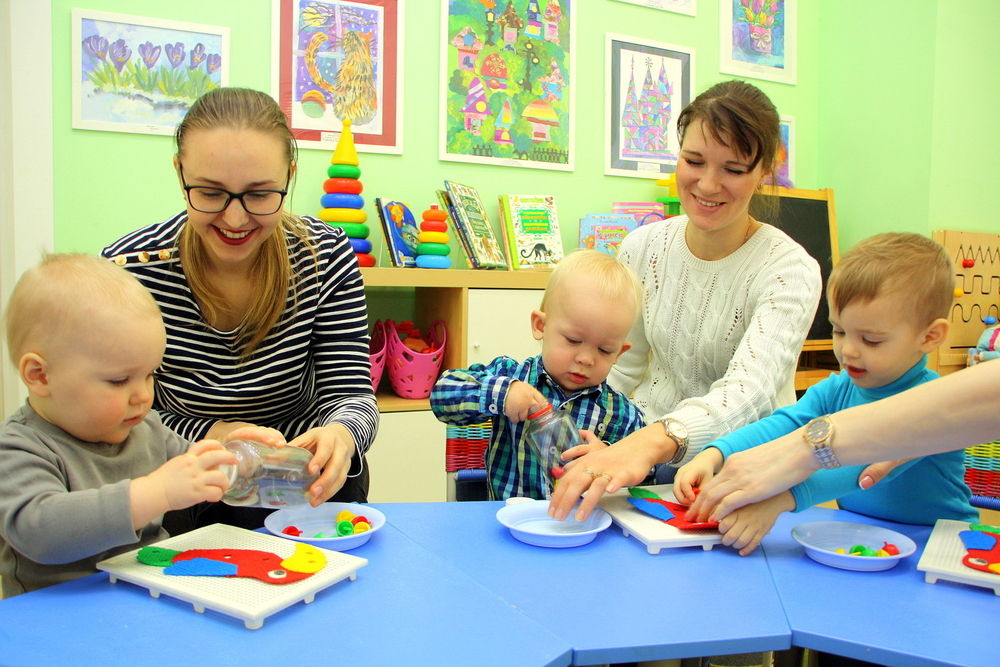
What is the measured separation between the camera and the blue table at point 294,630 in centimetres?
70

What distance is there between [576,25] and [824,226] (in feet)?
4.76

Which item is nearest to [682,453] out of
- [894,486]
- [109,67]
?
[894,486]

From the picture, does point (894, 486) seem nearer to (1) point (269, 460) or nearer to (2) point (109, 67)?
(1) point (269, 460)

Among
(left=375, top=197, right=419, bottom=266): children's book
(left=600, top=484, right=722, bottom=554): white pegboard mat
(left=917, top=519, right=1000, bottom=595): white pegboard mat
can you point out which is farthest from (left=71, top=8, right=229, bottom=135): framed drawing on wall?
(left=917, top=519, right=1000, bottom=595): white pegboard mat

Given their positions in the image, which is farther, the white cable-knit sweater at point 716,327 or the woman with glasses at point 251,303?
the white cable-knit sweater at point 716,327

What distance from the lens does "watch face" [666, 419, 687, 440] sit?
1.25 meters

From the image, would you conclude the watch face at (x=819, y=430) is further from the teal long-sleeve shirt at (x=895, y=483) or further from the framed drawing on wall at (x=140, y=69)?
the framed drawing on wall at (x=140, y=69)

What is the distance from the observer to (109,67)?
240 centimetres

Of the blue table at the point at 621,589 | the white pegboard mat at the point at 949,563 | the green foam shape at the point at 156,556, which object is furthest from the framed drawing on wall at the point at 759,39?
the green foam shape at the point at 156,556

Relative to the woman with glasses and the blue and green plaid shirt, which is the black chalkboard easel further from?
the woman with glasses

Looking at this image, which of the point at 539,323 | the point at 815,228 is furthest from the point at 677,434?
the point at 815,228

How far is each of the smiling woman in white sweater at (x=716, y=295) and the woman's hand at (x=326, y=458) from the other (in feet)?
1.28

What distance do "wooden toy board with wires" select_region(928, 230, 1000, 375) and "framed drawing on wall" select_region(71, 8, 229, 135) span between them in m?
2.85

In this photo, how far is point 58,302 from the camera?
897 mm
